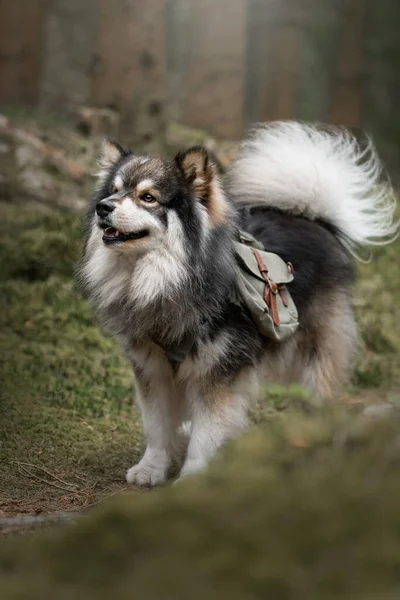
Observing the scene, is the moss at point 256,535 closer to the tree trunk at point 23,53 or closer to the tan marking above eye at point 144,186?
the tan marking above eye at point 144,186

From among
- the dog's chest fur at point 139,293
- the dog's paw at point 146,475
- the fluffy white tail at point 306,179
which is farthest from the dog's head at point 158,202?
the dog's paw at point 146,475

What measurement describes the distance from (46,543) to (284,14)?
1199 centimetres

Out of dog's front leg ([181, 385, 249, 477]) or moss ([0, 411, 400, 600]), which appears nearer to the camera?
moss ([0, 411, 400, 600])

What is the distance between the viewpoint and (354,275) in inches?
208

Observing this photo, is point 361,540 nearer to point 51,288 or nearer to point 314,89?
point 51,288

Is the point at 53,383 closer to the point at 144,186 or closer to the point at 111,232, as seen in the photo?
the point at 111,232

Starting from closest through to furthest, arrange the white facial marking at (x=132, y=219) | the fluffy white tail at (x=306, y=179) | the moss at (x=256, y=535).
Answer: the moss at (x=256, y=535), the white facial marking at (x=132, y=219), the fluffy white tail at (x=306, y=179)

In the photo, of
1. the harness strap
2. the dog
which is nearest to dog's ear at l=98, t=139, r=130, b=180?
the dog

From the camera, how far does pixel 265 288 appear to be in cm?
446

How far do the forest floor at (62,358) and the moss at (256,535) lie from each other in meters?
0.16

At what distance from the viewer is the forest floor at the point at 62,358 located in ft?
14.4

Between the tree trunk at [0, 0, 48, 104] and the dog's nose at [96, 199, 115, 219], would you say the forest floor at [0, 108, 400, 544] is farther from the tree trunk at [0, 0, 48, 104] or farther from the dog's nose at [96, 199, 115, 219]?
the tree trunk at [0, 0, 48, 104]

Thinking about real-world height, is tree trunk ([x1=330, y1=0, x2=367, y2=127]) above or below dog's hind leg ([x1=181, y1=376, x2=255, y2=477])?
below

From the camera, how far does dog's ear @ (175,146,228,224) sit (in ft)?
13.8
